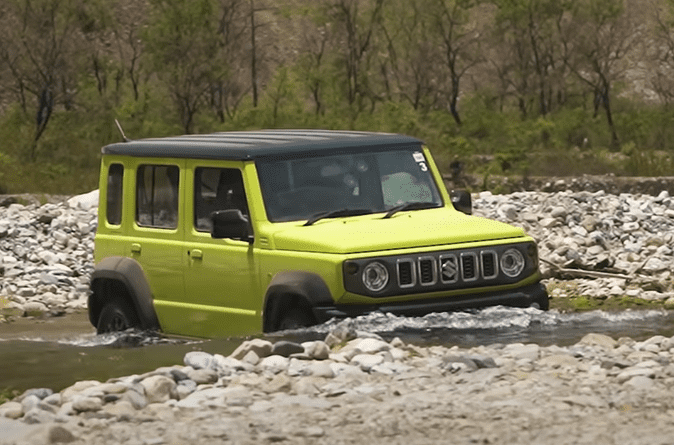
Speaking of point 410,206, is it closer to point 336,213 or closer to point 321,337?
point 336,213

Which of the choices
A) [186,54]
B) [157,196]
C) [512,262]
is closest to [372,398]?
[512,262]

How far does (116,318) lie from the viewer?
477 inches

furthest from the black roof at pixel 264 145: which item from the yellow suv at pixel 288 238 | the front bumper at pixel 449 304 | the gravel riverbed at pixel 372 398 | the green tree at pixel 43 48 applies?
the green tree at pixel 43 48

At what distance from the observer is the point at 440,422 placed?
718 cm

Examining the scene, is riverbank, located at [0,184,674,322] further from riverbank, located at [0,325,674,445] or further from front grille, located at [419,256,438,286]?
riverbank, located at [0,325,674,445]

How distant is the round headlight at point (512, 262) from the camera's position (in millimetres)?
10398

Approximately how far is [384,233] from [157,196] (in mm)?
2186

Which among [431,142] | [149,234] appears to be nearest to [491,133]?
[431,142]

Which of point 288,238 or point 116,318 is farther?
point 116,318

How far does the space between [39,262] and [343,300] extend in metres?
10.3

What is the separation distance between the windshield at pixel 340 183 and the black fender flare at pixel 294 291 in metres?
0.60

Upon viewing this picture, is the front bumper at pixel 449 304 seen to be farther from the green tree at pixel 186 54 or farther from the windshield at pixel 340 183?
the green tree at pixel 186 54

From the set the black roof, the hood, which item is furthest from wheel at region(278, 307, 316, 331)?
the black roof

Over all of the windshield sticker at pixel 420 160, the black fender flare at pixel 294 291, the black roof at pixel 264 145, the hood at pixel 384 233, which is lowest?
the black fender flare at pixel 294 291
